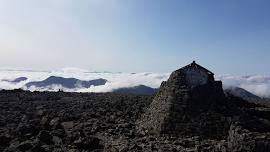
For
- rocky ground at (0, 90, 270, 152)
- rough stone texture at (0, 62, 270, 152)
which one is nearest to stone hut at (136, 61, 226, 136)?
rough stone texture at (0, 62, 270, 152)

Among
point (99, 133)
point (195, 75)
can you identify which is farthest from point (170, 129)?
point (99, 133)

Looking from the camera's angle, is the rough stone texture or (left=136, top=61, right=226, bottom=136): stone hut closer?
the rough stone texture

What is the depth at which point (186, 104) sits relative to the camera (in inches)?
1075

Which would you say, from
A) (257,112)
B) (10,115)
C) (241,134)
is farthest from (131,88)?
(241,134)

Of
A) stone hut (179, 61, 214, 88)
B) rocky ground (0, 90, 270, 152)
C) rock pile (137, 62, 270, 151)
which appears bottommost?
rocky ground (0, 90, 270, 152)

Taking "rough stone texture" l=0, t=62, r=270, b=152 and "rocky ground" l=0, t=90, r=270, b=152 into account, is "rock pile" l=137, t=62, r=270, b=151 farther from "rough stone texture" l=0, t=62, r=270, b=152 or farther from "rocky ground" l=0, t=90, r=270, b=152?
"rocky ground" l=0, t=90, r=270, b=152

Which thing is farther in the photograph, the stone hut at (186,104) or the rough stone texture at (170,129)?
the stone hut at (186,104)

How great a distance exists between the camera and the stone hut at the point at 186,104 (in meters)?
25.7

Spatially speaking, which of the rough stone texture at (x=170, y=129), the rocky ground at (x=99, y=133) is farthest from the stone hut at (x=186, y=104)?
the rocky ground at (x=99, y=133)

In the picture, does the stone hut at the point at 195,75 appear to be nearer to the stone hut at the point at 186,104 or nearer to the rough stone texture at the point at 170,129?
the stone hut at the point at 186,104

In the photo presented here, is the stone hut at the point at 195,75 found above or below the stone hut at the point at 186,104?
above

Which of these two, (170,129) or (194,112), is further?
(194,112)

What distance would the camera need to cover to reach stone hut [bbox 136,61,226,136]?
25.7 m

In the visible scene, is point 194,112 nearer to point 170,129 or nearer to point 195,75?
point 170,129
